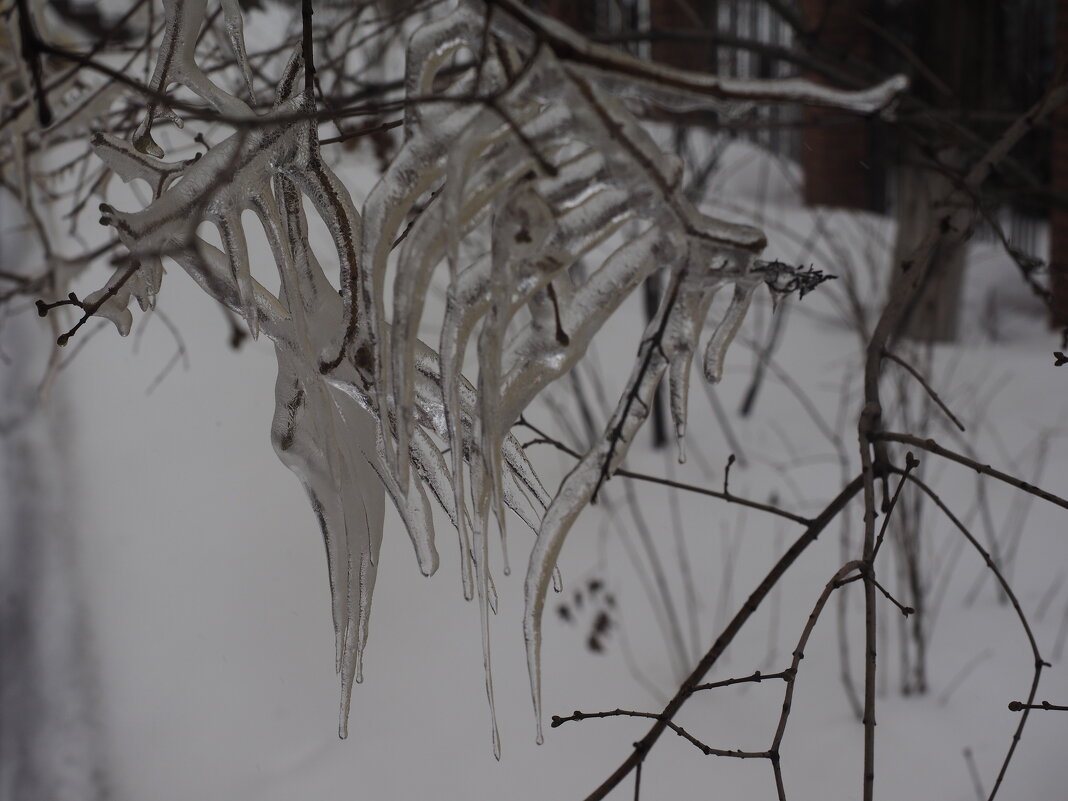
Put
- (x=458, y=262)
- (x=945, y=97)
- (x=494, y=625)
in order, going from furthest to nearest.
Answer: (x=945, y=97)
(x=494, y=625)
(x=458, y=262)

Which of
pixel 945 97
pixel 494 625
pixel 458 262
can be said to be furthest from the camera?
pixel 945 97

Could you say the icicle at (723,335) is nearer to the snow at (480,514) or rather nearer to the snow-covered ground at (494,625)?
the snow at (480,514)

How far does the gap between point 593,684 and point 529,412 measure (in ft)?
2.78

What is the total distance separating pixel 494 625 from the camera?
141cm

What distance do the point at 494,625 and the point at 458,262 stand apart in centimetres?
108

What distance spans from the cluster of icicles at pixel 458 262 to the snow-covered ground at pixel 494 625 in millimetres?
690

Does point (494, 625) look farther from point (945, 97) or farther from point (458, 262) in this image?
point (945, 97)

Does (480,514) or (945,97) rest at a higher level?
(945,97)

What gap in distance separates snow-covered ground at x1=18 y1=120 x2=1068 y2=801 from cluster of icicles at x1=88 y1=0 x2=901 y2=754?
2.26 ft

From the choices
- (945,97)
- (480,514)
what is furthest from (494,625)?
(945,97)

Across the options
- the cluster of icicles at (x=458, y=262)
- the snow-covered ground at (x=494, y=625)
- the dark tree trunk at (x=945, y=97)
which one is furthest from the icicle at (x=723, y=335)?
the dark tree trunk at (x=945, y=97)

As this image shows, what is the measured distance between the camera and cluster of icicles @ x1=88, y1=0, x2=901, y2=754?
1.26 ft

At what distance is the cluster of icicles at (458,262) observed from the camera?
1.26ft

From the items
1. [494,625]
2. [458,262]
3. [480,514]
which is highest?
[458,262]
